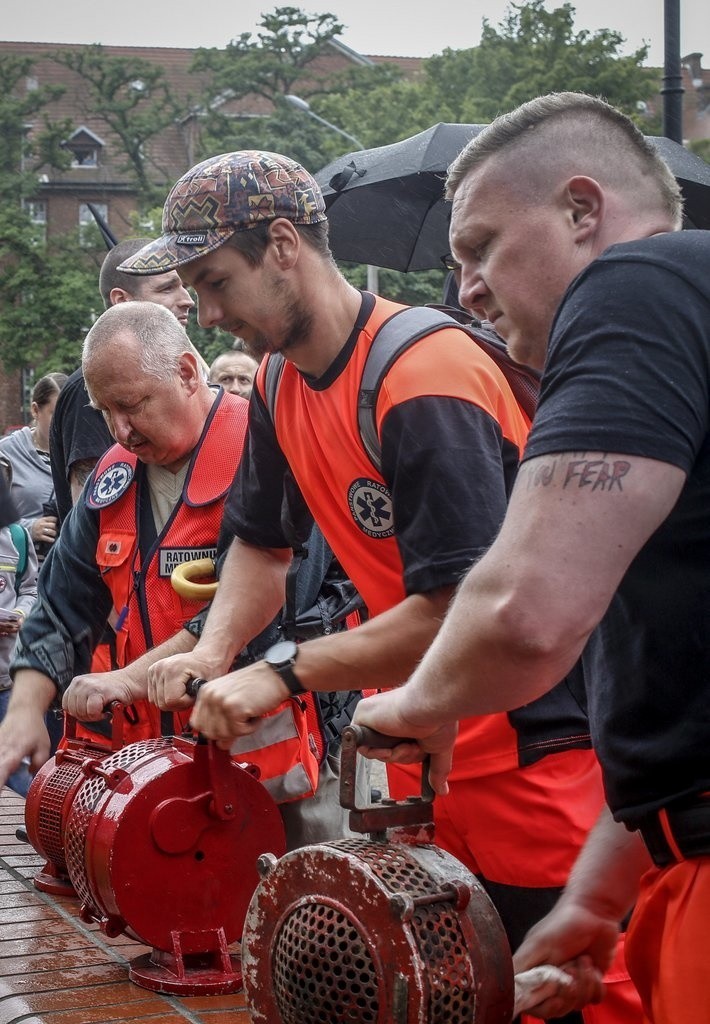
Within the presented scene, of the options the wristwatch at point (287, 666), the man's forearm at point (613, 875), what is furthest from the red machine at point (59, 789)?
the man's forearm at point (613, 875)

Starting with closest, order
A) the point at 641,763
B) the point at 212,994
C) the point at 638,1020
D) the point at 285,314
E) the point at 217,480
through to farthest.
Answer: the point at 641,763, the point at 638,1020, the point at 285,314, the point at 212,994, the point at 217,480

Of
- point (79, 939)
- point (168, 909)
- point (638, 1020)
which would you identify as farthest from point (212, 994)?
point (638, 1020)

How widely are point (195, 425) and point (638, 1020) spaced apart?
219 centimetres

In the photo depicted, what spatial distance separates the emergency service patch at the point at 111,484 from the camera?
400 centimetres

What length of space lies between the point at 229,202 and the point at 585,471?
1702 millimetres

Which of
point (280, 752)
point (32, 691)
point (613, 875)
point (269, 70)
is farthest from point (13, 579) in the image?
point (269, 70)

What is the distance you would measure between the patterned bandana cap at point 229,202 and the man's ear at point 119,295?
2.39 meters

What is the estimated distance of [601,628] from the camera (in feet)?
5.74

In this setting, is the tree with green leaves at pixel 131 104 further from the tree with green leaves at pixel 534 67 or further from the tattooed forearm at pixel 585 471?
the tattooed forearm at pixel 585 471

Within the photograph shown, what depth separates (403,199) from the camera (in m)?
7.12

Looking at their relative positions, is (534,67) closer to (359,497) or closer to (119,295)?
(119,295)

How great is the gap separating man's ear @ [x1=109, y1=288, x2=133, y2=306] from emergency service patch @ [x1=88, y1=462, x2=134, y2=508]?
4.92 feet

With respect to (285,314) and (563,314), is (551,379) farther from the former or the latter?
(285,314)

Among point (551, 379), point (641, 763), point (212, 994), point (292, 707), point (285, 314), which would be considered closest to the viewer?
point (551, 379)
